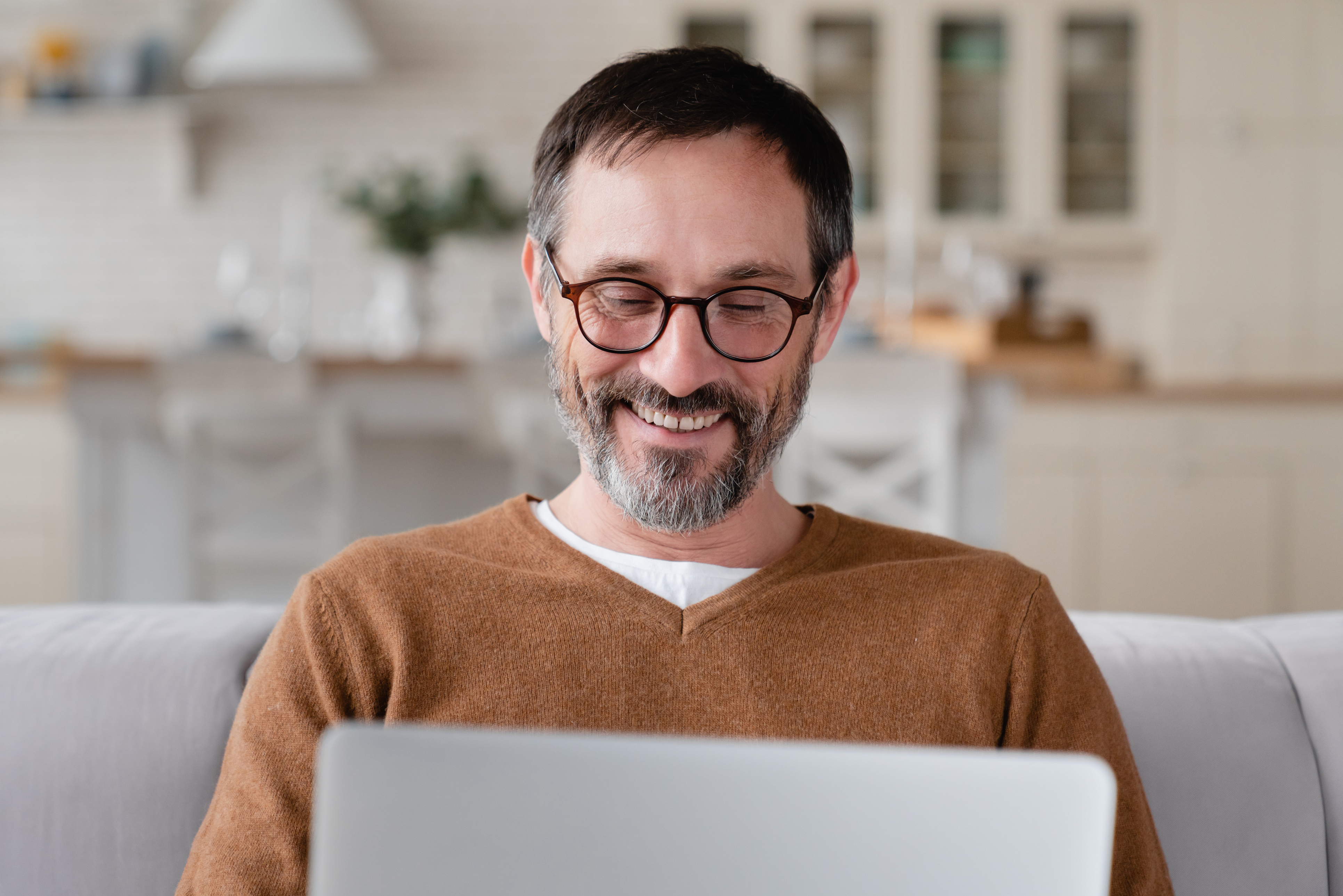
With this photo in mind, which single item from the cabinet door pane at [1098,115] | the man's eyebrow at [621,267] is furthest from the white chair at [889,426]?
the cabinet door pane at [1098,115]

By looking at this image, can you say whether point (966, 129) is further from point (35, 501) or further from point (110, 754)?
point (110, 754)

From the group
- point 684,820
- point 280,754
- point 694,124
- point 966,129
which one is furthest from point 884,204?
point 684,820

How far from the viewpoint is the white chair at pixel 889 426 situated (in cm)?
281

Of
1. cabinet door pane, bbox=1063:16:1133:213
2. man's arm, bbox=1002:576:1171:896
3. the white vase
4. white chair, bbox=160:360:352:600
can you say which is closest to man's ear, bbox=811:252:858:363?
man's arm, bbox=1002:576:1171:896

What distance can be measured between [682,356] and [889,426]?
2.07m

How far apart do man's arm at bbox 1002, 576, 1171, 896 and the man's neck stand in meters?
0.20

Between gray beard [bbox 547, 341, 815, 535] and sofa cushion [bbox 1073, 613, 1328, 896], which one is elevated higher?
gray beard [bbox 547, 341, 815, 535]

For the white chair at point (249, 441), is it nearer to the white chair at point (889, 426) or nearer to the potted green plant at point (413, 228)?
the potted green plant at point (413, 228)

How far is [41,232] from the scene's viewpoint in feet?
16.5

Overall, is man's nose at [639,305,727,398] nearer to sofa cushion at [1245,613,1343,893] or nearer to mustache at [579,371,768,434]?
mustache at [579,371,768,434]

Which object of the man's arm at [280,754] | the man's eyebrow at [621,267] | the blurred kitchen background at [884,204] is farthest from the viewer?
the blurred kitchen background at [884,204]

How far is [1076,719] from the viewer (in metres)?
0.82

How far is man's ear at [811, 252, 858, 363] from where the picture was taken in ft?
3.12

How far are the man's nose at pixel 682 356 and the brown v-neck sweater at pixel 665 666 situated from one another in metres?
0.14
